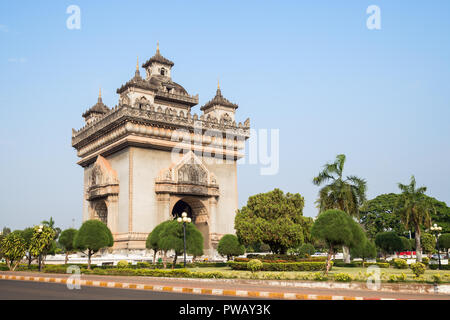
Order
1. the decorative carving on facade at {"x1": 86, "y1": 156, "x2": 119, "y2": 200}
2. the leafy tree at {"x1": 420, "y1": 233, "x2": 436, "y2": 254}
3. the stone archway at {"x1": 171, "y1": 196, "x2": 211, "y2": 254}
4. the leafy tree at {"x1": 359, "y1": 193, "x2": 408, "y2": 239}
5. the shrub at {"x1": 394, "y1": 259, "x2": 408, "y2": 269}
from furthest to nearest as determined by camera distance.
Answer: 1. the leafy tree at {"x1": 359, "y1": 193, "x2": 408, "y2": 239}
2. the leafy tree at {"x1": 420, "y1": 233, "x2": 436, "y2": 254}
3. the stone archway at {"x1": 171, "y1": 196, "x2": 211, "y2": 254}
4. the decorative carving on facade at {"x1": 86, "y1": 156, "x2": 119, "y2": 200}
5. the shrub at {"x1": 394, "y1": 259, "x2": 408, "y2": 269}

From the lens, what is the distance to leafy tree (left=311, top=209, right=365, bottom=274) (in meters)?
23.5

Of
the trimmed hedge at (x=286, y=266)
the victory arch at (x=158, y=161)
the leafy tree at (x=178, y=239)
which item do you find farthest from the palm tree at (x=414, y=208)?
the leafy tree at (x=178, y=239)

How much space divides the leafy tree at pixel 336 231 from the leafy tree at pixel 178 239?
8128 mm

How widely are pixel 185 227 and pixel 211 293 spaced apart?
44.7ft

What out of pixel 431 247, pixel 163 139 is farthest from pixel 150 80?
pixel 431 247

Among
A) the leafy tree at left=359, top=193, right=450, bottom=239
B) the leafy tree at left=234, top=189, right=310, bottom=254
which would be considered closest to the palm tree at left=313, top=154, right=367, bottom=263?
the leafy tree at left=234, top=189, right=310, bottom=254

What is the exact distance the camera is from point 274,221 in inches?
1332

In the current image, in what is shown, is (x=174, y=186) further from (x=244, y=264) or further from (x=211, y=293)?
(x=211, y=293)

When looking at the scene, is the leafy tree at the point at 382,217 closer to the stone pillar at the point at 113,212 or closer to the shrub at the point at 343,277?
the stone pillar at the point at 113,212

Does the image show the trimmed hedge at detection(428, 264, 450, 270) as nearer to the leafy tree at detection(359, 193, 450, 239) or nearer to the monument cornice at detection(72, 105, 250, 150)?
the monument cornice at detection(72, 105, 250, 150)

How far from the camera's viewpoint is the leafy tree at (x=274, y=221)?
33281 mm

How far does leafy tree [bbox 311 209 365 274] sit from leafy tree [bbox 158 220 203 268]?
8.13 metres

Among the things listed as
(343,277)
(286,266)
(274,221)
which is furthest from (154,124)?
(343,277)

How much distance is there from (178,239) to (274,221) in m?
8.24
